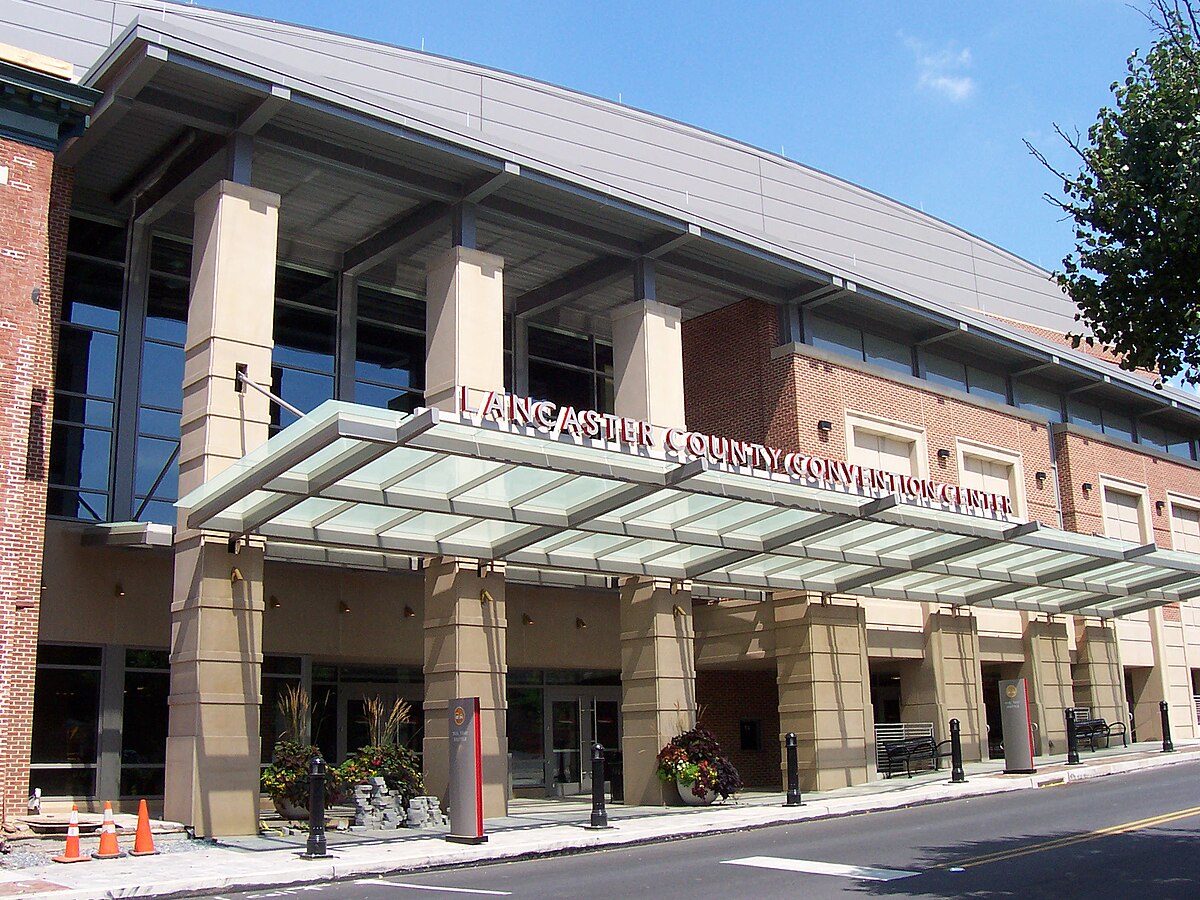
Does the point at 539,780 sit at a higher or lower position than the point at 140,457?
lower

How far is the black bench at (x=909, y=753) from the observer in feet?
90.9

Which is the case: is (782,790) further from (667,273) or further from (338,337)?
(338,337)

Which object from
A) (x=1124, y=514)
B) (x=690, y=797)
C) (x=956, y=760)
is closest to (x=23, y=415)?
(x=690, y=797)

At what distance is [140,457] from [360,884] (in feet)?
37.7

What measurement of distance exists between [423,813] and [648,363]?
1055 cm

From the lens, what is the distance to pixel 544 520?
19.4 meters

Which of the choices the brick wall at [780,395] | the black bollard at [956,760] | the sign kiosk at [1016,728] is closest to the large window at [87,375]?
the brick wall at [780,395]

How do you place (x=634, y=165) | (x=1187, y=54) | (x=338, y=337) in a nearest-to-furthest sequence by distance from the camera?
1. (x=1187, y=54)
2. (x=338, y=337)
3. (x=634, y=165)

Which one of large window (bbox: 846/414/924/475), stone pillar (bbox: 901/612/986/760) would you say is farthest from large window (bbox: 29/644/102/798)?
stone pillar (bbox: 901/612/986/760)

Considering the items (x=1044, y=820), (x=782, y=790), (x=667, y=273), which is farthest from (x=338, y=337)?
(x=1044, y=820)

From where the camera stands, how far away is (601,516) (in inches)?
790

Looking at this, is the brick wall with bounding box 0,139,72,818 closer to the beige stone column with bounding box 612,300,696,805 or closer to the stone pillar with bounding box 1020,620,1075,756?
the beige stone column with bounding box 612,300,696,805

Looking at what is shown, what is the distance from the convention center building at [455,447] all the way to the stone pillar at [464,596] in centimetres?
9

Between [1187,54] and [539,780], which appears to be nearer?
[1187,54]
